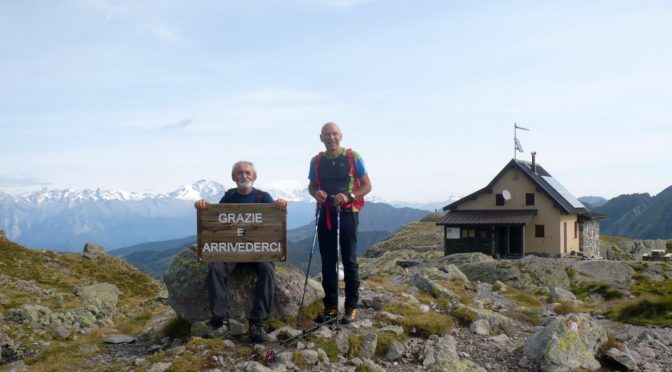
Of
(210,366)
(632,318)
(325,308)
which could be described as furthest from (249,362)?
(632,318)

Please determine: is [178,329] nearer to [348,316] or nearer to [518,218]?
[348,316]

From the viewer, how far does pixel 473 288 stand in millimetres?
18219

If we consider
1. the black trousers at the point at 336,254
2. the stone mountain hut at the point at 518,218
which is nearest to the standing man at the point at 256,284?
the black trousers at the point at 336,254

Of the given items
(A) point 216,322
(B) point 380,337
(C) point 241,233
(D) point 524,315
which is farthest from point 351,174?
(D) point 524,315

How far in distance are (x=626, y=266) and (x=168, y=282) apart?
23231 millimetres

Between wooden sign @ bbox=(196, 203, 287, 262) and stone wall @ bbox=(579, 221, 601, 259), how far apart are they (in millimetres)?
41958

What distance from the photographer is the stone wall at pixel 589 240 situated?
154ft

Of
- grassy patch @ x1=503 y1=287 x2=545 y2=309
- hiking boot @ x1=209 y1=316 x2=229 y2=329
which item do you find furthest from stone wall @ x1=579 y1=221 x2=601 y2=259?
hiking boot @ x1=209 y1=316 x2=229 y2=329

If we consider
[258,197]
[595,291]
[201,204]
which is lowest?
[595,291]

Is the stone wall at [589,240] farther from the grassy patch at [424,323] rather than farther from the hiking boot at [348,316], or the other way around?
the hiking boot at [348,316]

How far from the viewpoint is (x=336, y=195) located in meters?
9.73

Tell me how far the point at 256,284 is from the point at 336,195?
7.56ft

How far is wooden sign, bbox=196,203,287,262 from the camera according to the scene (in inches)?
390

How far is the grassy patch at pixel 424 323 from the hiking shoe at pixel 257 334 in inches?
109
